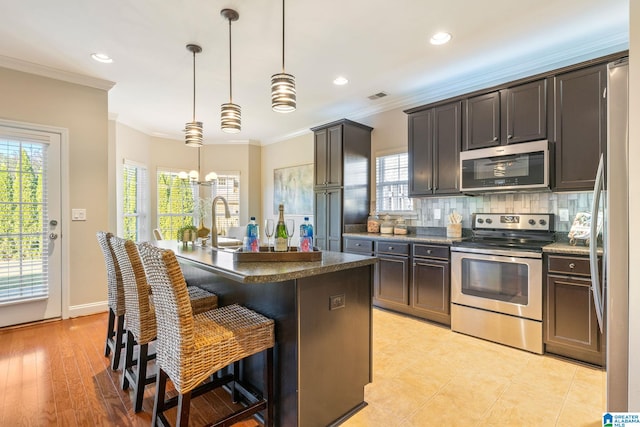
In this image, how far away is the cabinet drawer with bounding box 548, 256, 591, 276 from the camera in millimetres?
2504

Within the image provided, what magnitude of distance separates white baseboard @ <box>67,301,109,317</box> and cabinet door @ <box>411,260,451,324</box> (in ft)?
11.9

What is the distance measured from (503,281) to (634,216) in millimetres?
1819

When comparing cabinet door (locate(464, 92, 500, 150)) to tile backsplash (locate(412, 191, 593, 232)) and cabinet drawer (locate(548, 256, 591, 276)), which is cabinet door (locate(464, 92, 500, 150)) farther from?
cabinet drawer (locate(548, 256, 591, 276))

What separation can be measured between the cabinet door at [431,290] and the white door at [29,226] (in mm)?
3914

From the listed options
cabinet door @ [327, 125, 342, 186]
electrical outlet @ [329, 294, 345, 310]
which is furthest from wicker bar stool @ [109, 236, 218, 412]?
cabinet door @ [327, 125, 342, 186]

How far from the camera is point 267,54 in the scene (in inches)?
124

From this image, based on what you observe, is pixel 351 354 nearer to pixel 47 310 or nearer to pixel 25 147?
pixel 47 310

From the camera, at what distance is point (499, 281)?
297 cm

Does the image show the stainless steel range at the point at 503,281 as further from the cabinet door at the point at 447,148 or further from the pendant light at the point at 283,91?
the pendant light at the point at 283,91

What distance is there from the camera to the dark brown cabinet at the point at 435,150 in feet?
11.6

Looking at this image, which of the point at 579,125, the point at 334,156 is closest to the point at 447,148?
the point at 579,125

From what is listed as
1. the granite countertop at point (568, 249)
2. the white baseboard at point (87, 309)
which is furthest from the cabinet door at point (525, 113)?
the white baseboard at point (87, 309)

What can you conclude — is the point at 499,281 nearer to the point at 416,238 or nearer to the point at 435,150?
the point at 416,238

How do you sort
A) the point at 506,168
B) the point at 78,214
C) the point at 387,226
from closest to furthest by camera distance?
the point at 506,168 < the point at 78,214 < the point at 387,226
